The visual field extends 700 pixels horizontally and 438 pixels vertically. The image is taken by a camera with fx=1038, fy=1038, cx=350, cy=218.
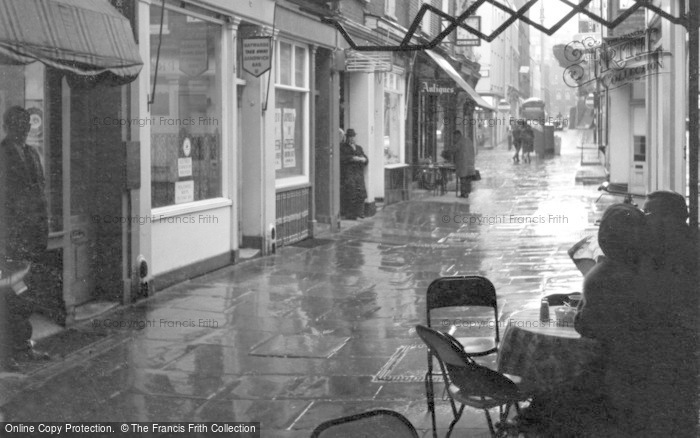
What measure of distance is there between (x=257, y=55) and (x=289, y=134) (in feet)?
9.33

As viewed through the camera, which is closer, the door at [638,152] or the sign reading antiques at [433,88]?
the door at [638,152]

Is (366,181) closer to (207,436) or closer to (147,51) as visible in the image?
(147,51)

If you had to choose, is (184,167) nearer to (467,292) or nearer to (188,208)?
(188,208)

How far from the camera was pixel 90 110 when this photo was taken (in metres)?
10.7

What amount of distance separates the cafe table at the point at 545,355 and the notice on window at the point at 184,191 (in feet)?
24.1

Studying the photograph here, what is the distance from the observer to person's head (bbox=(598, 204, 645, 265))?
500cm

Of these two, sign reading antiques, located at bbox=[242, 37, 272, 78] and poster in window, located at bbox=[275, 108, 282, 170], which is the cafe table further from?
poster in window, located at bbox=[275, 108, 282, 170]

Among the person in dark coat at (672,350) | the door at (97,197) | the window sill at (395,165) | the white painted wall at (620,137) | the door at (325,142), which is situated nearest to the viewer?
the person in dark coat at (672,350)

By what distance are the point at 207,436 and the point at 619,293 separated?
2805mm

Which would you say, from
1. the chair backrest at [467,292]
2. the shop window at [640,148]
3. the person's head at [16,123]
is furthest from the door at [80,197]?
the shop window at [640,148]

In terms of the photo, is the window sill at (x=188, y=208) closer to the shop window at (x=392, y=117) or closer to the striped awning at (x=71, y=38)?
the striped awning at (x=71, y=38)

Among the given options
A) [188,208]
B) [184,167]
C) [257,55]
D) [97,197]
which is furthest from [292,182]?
[97,197]

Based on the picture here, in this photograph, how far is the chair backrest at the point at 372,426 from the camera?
365 centimetres

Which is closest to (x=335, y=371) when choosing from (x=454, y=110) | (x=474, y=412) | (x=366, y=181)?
(x=474, y=412)
